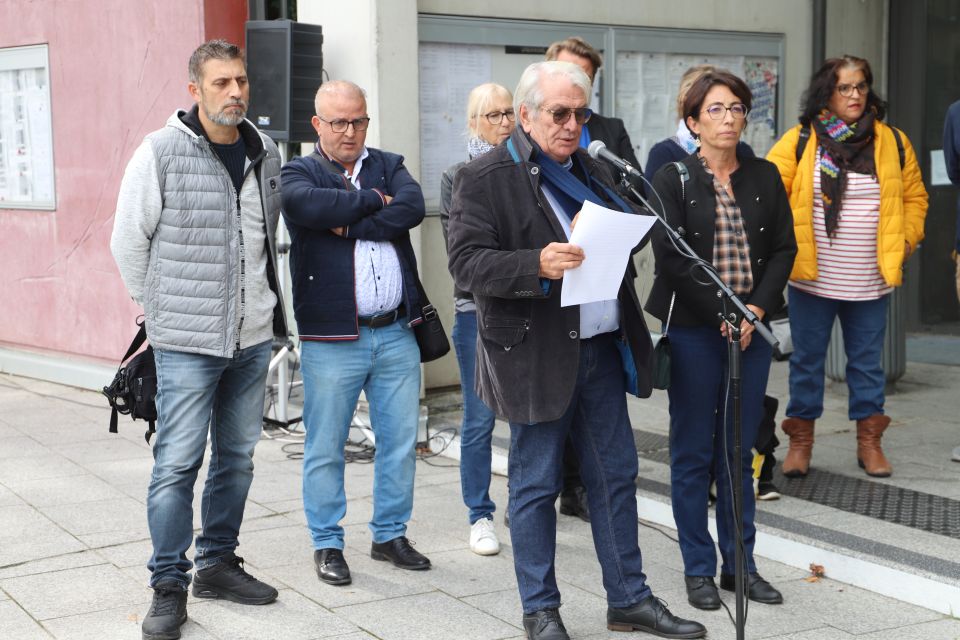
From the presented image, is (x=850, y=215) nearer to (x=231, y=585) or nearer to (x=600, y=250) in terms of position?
(x=600, y=250)

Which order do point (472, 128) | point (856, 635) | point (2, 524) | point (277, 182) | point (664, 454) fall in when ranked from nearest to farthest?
point (856, 635), point (277, 182), point (472, 128), point (2, 524), point (664, 454)

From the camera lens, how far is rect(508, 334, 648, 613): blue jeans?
14.5ft

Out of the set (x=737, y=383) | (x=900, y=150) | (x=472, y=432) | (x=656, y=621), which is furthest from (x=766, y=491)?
(x=737, y=383)

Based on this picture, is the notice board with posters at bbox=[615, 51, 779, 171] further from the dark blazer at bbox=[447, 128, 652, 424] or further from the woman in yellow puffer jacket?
the dark blazer at bbox=[447, 128, 652, 424]

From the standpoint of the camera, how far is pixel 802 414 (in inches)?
250

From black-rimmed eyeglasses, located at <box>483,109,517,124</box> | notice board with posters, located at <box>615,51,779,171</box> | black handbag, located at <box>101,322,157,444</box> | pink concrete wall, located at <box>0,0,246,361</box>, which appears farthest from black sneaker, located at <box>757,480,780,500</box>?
pink concrete wall, located at <box>0,0,246,361</box>

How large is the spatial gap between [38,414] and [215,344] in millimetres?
4794

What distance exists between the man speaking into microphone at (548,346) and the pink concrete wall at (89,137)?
17.1 ft

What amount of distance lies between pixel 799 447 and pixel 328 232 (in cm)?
272

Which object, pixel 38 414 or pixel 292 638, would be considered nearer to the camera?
pixel 292 638

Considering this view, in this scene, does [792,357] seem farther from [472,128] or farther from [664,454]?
[472,128]

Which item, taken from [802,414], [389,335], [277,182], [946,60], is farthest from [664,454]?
[946,60]

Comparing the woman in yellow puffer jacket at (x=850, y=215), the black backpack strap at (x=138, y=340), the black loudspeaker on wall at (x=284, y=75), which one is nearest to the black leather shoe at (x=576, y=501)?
the woman in yellow puffer jacket at (x=850, y=215)

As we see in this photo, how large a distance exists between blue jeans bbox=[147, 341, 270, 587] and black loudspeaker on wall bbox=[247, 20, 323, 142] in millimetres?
3069
